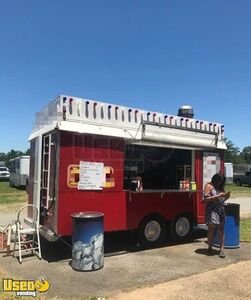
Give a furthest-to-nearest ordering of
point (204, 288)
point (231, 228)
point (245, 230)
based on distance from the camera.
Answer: point (245, 230) → point (231, 228) → point (204, 288)

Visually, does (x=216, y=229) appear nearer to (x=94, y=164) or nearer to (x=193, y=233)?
(x=193, y=233)

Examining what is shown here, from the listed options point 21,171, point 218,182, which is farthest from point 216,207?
point 21,171

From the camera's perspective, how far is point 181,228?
10312 millimetres

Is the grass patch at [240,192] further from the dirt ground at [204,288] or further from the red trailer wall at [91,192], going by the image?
the dirt ground at [204,288]

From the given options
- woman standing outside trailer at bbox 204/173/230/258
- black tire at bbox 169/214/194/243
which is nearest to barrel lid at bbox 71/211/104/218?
woman standing outside trailer at bbox 204/173/230/258

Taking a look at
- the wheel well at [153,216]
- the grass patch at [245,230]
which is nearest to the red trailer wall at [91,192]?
the wheel well at [153,216]

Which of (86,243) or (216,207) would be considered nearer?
(86,243)

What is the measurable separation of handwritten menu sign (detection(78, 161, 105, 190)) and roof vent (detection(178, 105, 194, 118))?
3.46 metres

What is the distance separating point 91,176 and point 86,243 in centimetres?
151

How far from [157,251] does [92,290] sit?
2.99 metres

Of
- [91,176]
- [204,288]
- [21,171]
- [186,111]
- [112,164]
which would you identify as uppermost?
[186,111]

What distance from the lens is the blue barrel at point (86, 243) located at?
24.6ft

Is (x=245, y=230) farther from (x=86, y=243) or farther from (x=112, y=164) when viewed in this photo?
(x=86, y=243)

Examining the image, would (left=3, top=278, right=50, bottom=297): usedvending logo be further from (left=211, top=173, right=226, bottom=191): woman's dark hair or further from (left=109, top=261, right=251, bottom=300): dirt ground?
(left=211, top=173, right=226, bottom=191): woman's dark hair
